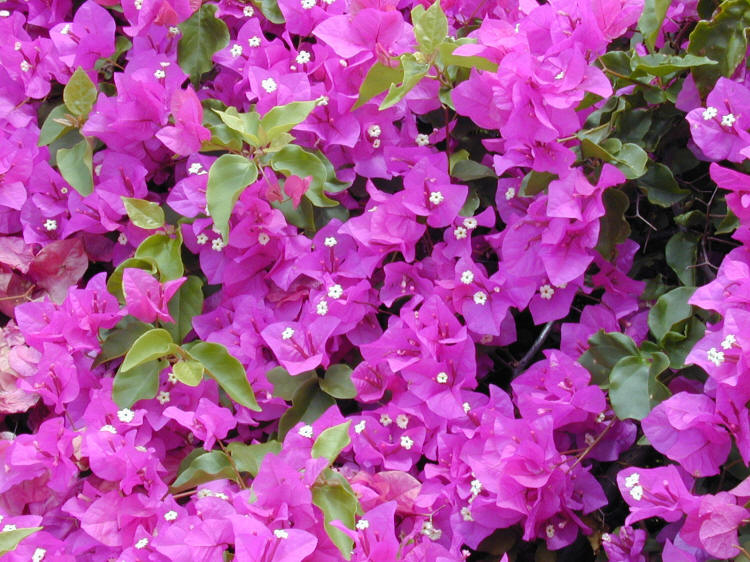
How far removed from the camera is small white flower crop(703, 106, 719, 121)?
1.15 metres

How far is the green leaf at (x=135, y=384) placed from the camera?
4.27 feet

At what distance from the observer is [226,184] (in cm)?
126

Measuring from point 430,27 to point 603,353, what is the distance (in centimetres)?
51

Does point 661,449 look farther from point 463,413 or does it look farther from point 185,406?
point 185,406

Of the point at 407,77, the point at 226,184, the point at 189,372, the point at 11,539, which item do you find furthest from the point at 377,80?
the point at 11,539

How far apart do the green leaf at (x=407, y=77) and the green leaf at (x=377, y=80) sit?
50 millimetres

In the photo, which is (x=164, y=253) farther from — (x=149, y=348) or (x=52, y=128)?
(x=52, y=128)

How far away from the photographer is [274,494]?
3.74ft

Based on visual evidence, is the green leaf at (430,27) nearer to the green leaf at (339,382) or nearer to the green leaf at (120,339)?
the green leaf at (339,382)

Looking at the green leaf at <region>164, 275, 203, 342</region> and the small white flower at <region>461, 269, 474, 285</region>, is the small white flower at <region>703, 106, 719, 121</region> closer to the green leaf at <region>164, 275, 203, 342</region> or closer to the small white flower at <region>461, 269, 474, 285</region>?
the small white flower at <region>461, 269, 474, 285</region>

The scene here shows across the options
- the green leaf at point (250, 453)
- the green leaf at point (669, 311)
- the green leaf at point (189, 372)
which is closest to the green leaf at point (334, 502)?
the green leaf at point (250, 453)

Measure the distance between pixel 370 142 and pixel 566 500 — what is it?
0.63 meters

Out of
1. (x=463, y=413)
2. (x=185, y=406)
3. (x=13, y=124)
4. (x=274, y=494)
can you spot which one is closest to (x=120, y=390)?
(x=185, y=406)

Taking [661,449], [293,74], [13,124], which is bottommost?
[661,449]
